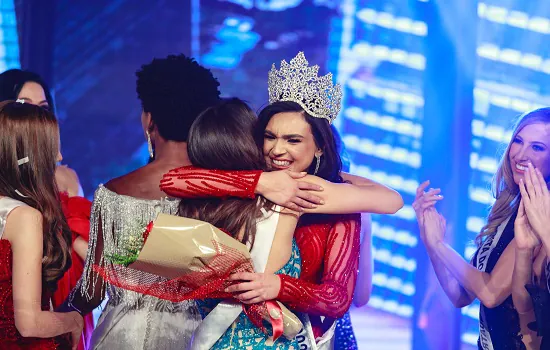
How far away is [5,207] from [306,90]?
1.03m

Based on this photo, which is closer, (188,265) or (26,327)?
(188,265)

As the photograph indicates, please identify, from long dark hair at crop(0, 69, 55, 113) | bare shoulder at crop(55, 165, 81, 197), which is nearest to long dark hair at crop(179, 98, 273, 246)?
bare shoulder at crop(55, 165, 81, 197)

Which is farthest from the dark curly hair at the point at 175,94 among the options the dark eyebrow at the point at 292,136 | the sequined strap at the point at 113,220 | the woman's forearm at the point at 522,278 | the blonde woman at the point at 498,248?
the woman's forearm at the point at 522,278

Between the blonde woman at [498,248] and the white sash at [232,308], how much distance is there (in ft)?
3.14

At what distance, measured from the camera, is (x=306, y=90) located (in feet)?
8.66

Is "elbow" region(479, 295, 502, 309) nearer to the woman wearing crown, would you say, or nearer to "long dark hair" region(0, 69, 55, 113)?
the woman wearing crown

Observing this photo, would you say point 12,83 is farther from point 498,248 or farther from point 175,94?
point 498,248

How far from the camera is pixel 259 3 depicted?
586 cm

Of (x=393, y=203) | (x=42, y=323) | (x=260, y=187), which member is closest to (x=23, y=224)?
(x=42, y=323)

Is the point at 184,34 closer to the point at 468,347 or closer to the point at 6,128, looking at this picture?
the point at 468,347

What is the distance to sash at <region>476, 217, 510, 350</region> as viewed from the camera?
9.48 ft

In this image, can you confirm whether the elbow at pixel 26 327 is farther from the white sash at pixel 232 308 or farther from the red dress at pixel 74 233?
the red dress at pixel 74 233

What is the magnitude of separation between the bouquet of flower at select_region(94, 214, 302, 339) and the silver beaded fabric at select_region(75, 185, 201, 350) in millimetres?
481

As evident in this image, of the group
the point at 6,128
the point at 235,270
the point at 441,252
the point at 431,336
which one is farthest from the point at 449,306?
the point at 6,128
